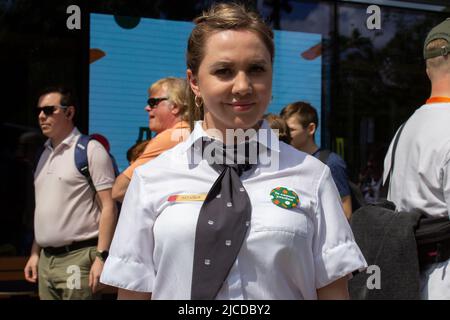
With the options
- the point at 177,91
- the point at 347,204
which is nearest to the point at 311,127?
the point at 347,204

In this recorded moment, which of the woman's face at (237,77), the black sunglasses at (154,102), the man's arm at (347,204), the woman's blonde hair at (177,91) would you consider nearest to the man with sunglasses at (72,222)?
the black sunglasses at (154,102)

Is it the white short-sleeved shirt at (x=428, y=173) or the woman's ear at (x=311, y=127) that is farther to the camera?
the woman's ear at (x=311, y=127)

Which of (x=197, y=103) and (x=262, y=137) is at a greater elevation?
(x=197, y=103)

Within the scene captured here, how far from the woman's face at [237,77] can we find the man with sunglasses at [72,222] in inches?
89.1

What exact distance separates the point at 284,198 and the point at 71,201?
2.51 m

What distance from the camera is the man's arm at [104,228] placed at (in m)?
3.77

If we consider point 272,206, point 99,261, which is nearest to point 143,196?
point 272,206

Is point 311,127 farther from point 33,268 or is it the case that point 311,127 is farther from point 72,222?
point 33,268

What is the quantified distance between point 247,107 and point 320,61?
4.04 metres

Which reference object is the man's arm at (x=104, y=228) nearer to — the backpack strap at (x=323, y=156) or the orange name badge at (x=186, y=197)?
the backpack strap at (x=323, y=156)

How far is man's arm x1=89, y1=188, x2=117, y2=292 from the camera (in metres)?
3.77

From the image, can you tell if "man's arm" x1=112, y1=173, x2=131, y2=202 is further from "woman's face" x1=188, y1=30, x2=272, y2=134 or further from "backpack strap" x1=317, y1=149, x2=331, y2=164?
"woman's face" x1=188, y1=30, x2=272, y2=134

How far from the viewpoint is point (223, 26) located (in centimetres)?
175
